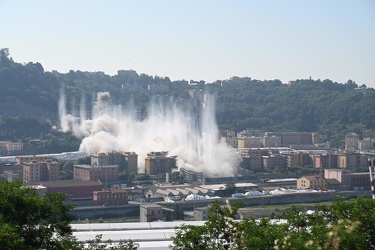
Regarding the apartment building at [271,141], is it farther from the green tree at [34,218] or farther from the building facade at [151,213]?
the green tree at [34,218]

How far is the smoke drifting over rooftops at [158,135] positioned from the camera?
84.0 feet

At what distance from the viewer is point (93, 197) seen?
1962 centimetres

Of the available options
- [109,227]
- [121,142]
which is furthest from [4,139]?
[109,227]

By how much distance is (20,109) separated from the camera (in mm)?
37812

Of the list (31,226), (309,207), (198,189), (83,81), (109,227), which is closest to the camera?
(31,226)

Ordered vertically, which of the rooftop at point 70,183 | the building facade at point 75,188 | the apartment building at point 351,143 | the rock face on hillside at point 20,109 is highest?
the rock face on hillside at point 20,109

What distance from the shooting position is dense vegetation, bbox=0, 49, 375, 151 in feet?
124

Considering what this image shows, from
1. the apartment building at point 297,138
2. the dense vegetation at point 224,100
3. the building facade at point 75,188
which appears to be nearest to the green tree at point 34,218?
the building facade at point 75,188

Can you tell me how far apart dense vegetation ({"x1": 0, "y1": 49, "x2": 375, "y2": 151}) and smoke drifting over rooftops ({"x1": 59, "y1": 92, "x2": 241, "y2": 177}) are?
145cm

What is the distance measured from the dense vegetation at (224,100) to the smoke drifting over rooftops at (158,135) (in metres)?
1.45

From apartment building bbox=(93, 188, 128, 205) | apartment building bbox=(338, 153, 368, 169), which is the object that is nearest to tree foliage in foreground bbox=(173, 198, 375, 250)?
apartment building bbox=(93, 188, 128, 205)

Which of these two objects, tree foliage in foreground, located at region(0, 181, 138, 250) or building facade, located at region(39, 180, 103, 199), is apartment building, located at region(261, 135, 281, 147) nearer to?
building facade, located at region(39, 180, 103, 199)

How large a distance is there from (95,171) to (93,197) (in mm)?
3159

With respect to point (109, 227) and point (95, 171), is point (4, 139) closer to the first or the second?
point (95, 171)
